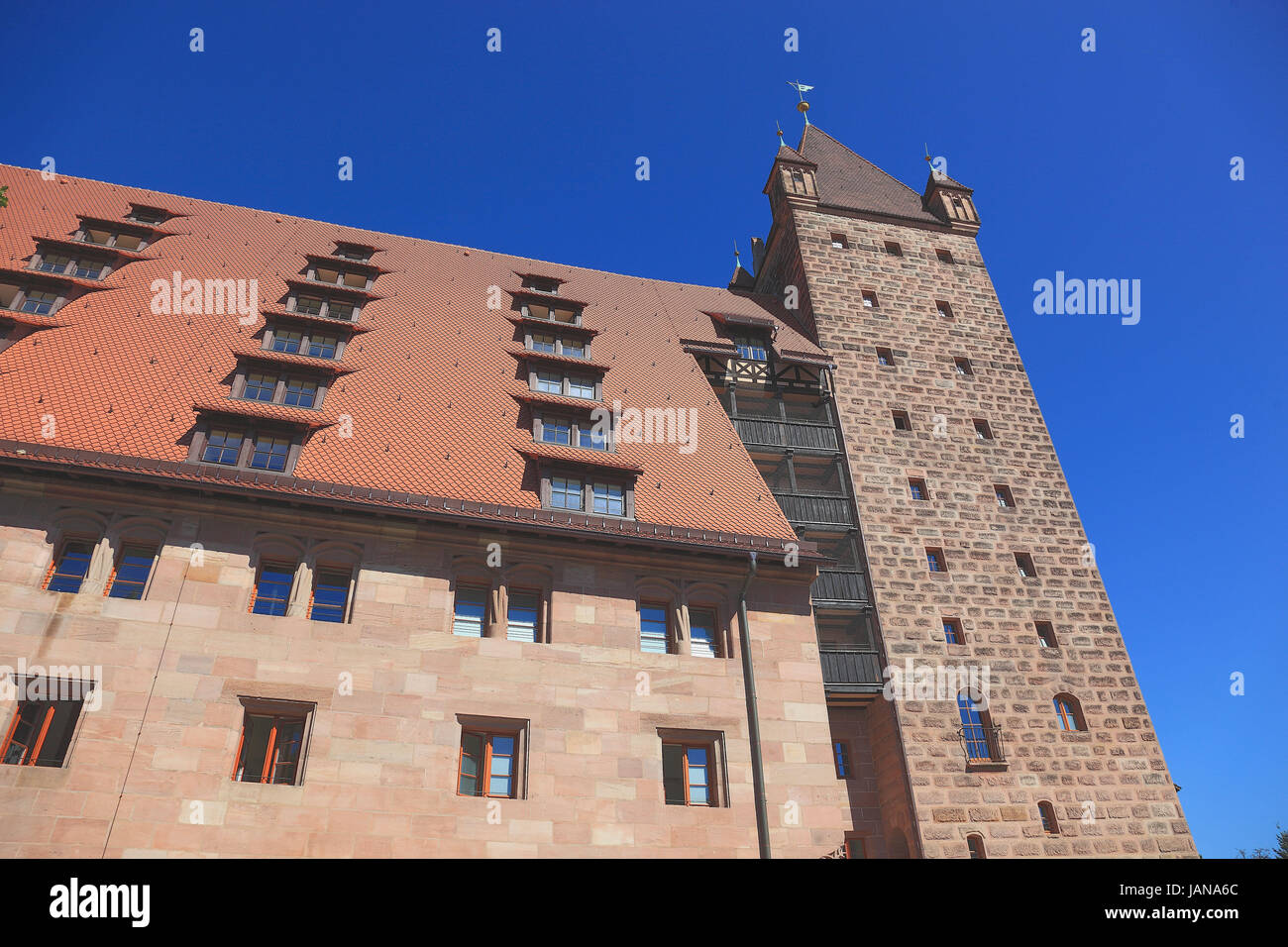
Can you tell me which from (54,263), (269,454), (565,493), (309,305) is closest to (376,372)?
(309,305)

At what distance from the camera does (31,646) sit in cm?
1394

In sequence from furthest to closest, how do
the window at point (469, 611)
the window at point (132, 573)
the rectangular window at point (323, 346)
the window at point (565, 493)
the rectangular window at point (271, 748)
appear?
the rectangular window at point (323, 346)
the window at point (565, 493)
the window at point (469, 611)
the window at point (132, 573)
the rectangular window at point (271, 748)

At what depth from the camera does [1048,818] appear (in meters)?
21.2

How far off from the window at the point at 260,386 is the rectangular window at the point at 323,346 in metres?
1.55

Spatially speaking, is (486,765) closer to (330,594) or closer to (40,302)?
(330,594)

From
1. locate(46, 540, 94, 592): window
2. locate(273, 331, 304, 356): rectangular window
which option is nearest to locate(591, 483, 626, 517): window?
locate(273, 331, 304, 356): rectangular window

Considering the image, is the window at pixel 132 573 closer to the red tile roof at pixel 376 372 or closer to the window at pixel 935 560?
the red tile roof at pixel 376 372

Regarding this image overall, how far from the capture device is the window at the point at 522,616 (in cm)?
1670

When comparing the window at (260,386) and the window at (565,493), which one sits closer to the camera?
the window at (565,493)

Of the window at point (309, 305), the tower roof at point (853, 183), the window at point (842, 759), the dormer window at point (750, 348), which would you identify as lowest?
the window at point (842, 759)

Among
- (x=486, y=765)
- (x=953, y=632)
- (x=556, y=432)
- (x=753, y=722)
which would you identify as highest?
(x=556, y=432)

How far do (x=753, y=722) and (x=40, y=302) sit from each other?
17.7 m

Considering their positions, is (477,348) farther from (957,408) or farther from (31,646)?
(957,408)

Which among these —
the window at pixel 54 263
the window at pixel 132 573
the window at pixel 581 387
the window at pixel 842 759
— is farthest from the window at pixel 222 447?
the window at pixel 842 759
